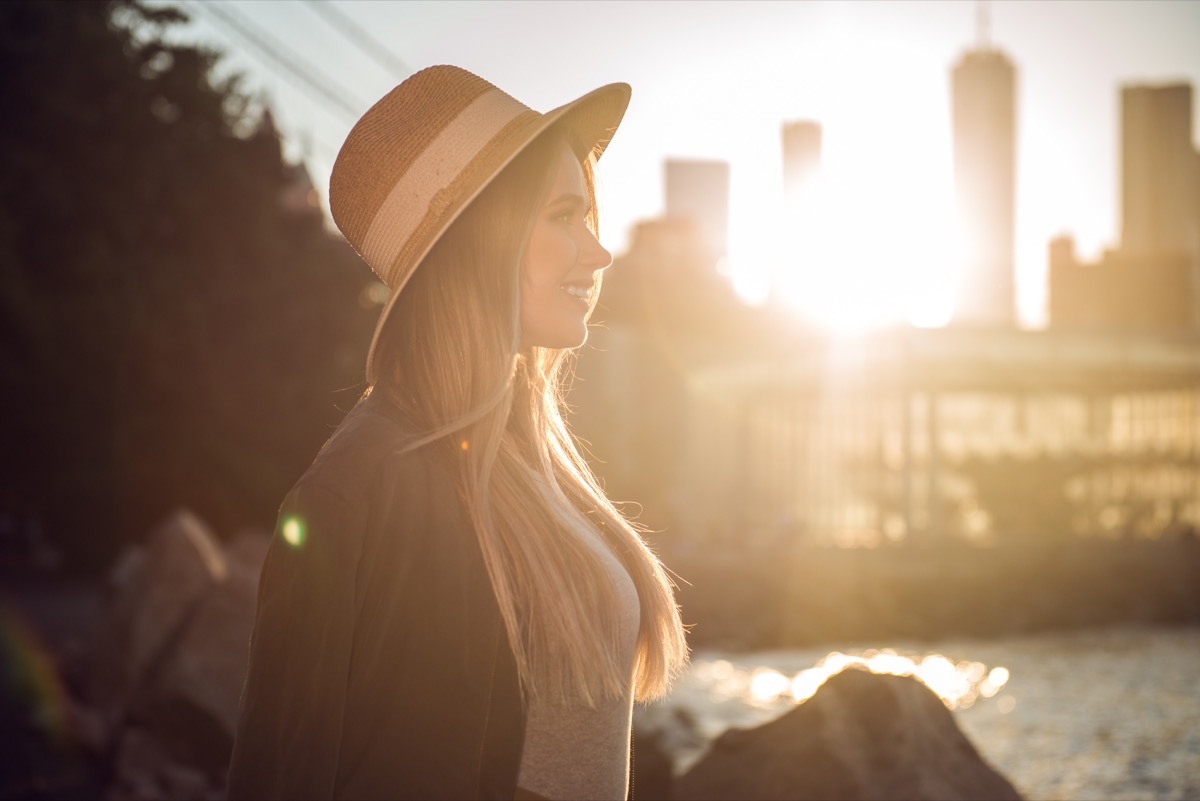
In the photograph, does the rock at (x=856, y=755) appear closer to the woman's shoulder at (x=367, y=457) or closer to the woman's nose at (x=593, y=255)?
the woman's nose at (x=593, y=255)

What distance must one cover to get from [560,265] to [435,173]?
0.27 meters

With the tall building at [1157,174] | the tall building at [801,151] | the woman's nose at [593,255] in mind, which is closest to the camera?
the woman's nose at [593,255]

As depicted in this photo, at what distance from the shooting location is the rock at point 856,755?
329 centimetres

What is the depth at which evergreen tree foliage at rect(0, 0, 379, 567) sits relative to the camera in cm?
1483

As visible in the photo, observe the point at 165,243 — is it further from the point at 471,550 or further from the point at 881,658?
the point at 471,550

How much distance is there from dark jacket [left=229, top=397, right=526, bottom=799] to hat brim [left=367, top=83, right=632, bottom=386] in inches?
7.7

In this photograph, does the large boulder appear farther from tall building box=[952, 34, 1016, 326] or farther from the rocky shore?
tall building box=[952, 34, 1016, 326]

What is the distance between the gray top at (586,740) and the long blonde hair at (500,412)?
41 mm

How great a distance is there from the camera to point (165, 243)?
16.7 metres

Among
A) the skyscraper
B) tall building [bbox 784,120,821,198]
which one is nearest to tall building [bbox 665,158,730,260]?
tall building [bbox 784,120,821,198]

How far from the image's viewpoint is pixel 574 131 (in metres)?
2.12

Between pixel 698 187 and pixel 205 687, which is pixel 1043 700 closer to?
pixel 205 687

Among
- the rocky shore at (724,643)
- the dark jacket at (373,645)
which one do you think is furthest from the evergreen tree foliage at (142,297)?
the dark jacket at (373,645)

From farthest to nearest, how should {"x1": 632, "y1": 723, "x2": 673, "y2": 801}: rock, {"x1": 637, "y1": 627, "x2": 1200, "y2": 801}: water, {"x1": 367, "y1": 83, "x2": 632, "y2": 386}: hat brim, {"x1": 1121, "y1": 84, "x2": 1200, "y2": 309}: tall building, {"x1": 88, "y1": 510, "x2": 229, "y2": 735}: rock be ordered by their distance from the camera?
{"x1": 1121, "y1": 84, "x2": 1200, "y2": 309}: tall building < {"x1": 88, "y1": 510, "x2": 229, "y2": 735}: rock < {"x1": 637, "y1": 627, "x2": 1200, "y2": 801}: water < {"x1": 632, "y1": 723, "x2": 673, "y2": 801}: rock < {"x1": 367, "y1": 83, "x2": 632, "y2": 386}: hat brim
